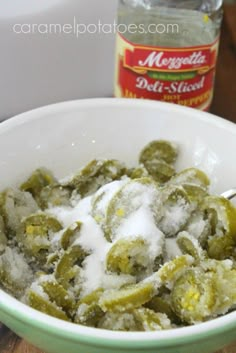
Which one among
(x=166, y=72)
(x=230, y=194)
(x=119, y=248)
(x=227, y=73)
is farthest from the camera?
(x=227, y=73)

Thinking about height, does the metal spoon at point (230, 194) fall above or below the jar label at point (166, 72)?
below

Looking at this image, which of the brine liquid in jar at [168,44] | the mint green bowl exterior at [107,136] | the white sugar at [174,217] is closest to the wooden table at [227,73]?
the brine liquid in jar at [168,44]

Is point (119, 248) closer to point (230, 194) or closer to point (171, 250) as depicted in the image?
point (171, 250)

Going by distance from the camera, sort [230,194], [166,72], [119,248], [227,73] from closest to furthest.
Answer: [119,248] → [230,194] → [166,72] → [227,73]

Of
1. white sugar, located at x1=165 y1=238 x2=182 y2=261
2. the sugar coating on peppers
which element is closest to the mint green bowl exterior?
the sugar coating on peppers

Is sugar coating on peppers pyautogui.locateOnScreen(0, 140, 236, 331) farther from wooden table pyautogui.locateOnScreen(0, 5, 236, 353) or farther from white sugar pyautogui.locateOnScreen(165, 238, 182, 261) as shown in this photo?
wooden table pyautogui.locateOnScreen(0, 5, 236, 353)

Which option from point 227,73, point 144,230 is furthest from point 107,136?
point 227,73

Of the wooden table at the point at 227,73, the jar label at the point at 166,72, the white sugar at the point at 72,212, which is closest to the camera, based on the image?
the white sugar at the point at 72,212

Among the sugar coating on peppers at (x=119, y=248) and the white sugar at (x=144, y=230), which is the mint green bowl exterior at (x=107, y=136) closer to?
the sugar coating on peppers at (x=119, y=248)

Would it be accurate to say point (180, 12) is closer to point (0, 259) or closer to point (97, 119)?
point (97, 119)
